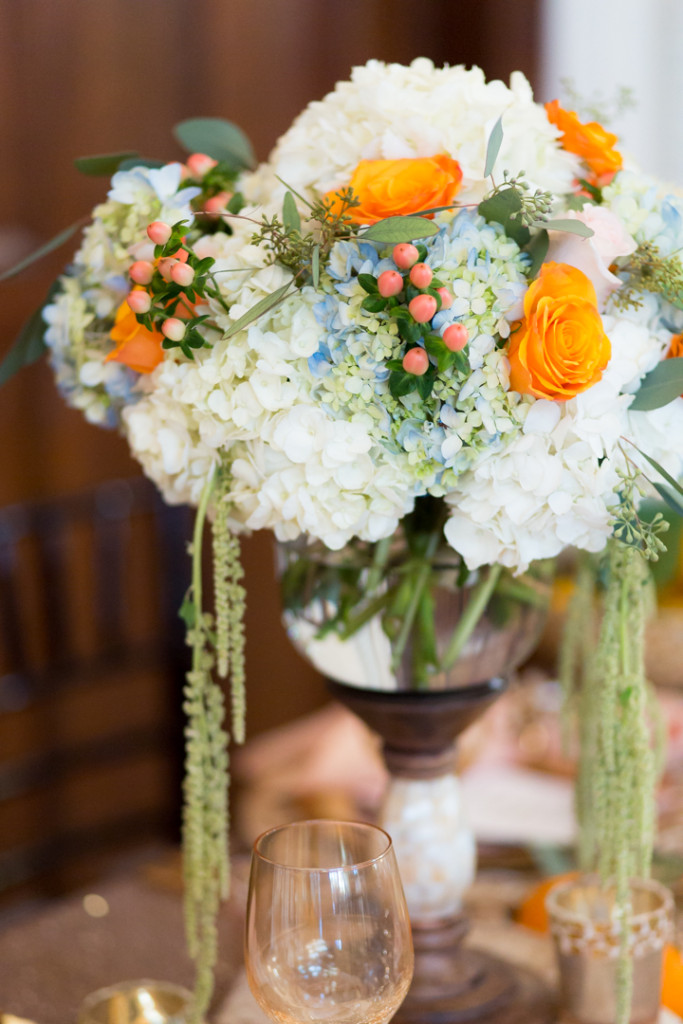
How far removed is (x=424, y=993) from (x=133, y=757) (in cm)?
168

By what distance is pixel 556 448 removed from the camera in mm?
645

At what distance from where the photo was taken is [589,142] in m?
0.72

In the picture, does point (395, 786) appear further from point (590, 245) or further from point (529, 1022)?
point (590, 245)

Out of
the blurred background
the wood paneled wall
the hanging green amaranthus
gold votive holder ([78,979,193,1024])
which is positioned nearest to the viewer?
the hanging green amaranthus

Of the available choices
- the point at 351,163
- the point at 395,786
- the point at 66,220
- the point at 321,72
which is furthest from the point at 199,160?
the point at 321,72

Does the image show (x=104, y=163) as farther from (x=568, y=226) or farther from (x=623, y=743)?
(x=623, y=743)

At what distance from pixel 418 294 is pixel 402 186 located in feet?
0.25

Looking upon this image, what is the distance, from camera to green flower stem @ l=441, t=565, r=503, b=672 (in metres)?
0.78

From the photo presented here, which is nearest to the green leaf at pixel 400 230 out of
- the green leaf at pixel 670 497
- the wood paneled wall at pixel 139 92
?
the green leaf at pixel 670 497

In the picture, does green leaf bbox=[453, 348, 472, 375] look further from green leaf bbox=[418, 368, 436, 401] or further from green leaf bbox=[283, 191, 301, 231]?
green leaf bbox=[283, 191, 301, 231]

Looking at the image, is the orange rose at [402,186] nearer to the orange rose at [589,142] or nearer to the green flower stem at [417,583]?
the orange rose at [589,142]

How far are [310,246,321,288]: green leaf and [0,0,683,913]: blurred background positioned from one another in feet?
3.78

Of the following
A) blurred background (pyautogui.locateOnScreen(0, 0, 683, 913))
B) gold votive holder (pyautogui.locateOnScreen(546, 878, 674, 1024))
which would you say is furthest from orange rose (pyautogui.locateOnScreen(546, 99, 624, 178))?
blurred background (pyautogui.locateOnScreen(0, 0, 683, 913))

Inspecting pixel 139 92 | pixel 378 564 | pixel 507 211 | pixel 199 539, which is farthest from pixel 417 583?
pixel 139 92
